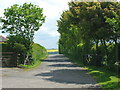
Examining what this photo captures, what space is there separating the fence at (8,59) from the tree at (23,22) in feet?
4.98

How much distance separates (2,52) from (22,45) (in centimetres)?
229

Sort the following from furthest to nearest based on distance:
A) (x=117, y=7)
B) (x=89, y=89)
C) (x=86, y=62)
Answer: (x=86, y=62)
(x=117, y=7)
(x=89, y=89)

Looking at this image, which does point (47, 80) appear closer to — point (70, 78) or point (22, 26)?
point (70, 78)

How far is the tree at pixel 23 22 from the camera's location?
27.9 m

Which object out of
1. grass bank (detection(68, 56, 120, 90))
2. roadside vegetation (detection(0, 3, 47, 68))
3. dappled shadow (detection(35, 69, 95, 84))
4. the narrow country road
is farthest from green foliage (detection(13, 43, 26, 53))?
grass bank (detection(68, 56, 120, 90))

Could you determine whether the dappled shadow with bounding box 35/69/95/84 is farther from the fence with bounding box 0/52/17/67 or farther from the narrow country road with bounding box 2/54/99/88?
the fence with bounding box 0/52/17/67

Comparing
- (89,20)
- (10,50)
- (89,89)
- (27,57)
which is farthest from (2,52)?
(89,89)

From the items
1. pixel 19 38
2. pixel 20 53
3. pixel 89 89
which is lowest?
pixel 89 89

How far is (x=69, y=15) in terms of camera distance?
26.8 metres

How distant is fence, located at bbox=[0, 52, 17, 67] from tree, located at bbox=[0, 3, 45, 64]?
1519 millimetres

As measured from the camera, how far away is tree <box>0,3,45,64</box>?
1099 inches

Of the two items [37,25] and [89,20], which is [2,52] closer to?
[37,25]

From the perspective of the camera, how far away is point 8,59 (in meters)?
26.5

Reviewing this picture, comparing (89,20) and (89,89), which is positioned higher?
(89,20)
